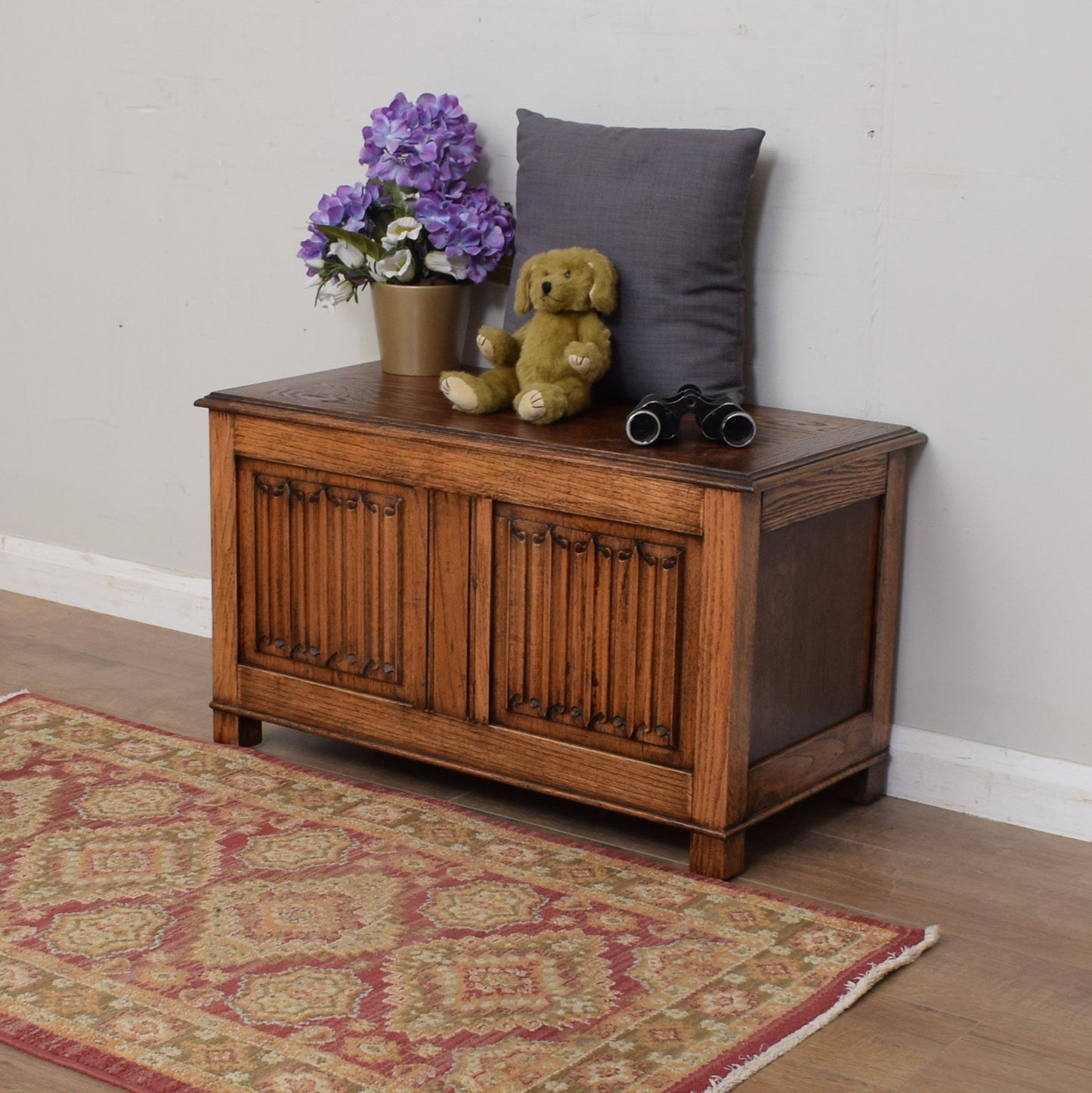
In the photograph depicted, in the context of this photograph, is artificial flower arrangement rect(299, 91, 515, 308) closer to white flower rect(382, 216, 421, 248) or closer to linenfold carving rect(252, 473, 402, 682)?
white flower rect(382, 216, 421, 248)

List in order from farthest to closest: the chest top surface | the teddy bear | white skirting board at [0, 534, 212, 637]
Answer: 1. white skirting board at [0, 534, 212, 637]
2. the teddy bear
3. the chest top surface

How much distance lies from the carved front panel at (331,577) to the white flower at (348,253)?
0.43m

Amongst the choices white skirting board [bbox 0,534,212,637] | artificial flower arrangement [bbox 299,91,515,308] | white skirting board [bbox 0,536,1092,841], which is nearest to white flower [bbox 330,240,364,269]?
artificial flower arrangement [bbox 299,91,515,308]

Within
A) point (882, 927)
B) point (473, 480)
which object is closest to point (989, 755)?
point (882, 927)

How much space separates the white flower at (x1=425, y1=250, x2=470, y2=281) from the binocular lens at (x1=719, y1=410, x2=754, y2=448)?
0.73 meters

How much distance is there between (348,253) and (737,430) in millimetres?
905

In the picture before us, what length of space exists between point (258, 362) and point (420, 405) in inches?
32.1

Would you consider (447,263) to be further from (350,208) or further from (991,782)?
(991,782)

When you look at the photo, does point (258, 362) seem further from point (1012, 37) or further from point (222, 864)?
point (1012, 37)

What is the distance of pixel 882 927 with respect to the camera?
7.78 feet

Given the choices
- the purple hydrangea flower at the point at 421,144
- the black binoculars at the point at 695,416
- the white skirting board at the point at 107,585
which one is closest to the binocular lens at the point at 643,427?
the black binoculars at the point at 695,416

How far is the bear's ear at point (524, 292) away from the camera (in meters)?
2.73

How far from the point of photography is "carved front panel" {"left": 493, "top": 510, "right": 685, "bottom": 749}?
2.50m

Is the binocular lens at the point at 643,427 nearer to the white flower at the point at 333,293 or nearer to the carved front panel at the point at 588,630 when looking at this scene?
the carved front panel at the point at 588,630
